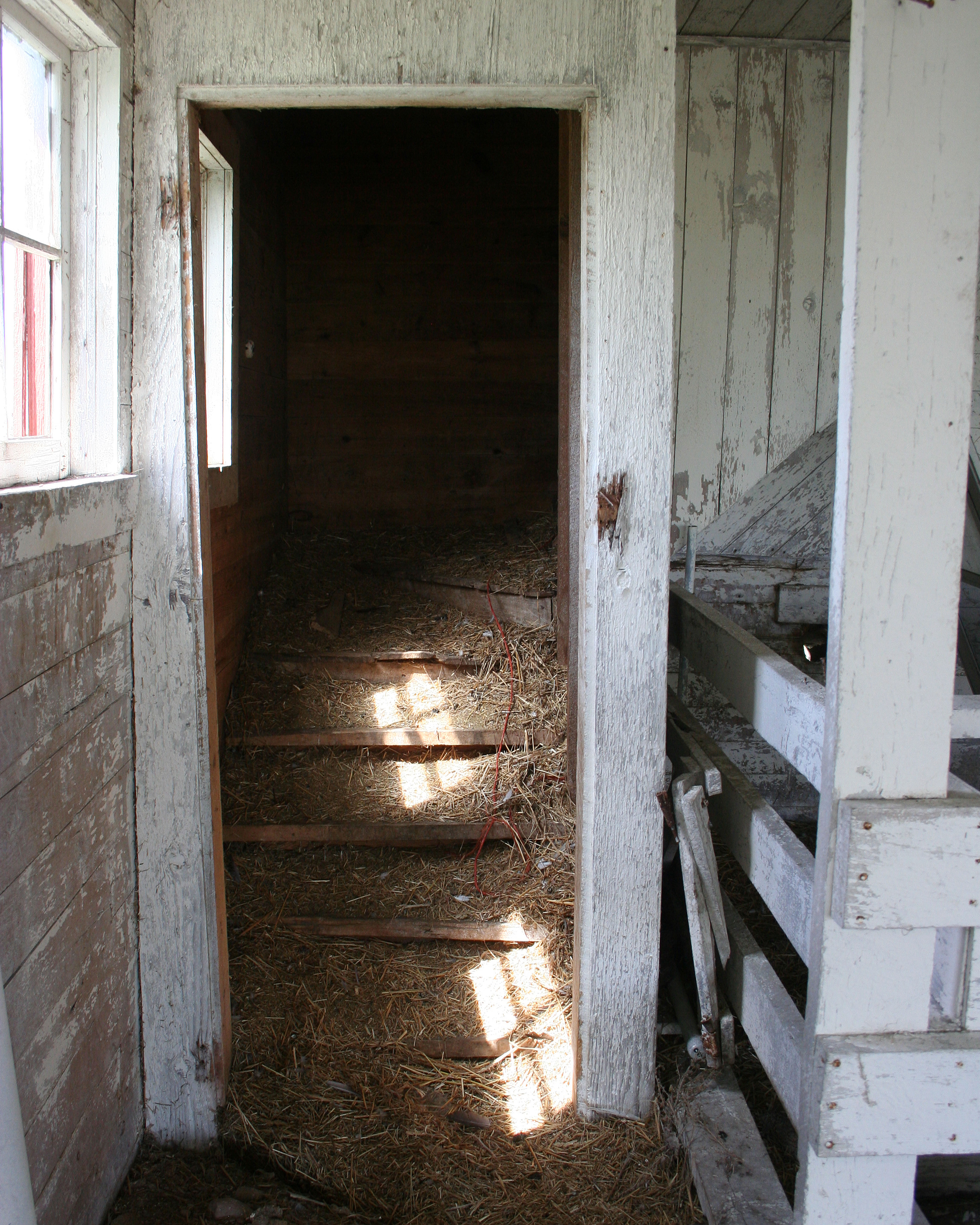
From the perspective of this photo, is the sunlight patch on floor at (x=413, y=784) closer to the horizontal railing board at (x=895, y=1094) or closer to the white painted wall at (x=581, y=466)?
the white painted wall at (x=581, y=466)

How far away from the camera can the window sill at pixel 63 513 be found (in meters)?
1.37

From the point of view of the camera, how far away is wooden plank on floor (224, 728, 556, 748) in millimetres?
3146

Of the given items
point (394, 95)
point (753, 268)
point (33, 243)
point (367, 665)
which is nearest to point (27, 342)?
point (33, 243)

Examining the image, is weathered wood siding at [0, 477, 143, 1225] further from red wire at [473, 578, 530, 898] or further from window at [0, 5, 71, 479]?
red wire at [473, 578, 530, 898]

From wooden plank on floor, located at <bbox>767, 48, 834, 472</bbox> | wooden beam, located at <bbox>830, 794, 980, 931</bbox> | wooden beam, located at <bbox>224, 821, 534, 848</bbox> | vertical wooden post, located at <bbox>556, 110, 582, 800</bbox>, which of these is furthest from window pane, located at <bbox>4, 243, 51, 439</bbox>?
wooden plank on floor, located at <bbox>767, 48, 834, 472</bbox>

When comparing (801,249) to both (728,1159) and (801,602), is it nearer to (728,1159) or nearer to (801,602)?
(801,602)

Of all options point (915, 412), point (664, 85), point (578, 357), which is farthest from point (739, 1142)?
point (664, 85)

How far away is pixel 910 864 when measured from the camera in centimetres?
127

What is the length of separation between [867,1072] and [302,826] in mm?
1909

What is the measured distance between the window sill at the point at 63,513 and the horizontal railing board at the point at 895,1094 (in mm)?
1362

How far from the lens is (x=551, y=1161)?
6.52 feet

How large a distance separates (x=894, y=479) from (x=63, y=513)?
4.13 feet

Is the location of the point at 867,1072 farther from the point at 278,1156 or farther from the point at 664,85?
the point at 664,85

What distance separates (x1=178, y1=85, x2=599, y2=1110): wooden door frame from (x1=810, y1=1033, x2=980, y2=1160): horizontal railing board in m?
0.74
